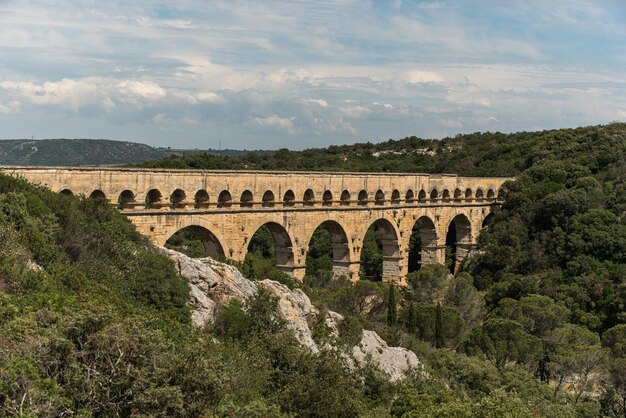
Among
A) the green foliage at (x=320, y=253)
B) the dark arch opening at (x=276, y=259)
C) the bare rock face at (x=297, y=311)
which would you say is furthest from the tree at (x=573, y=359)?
the green foliage at (x=320, y=253)

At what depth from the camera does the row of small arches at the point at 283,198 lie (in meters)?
26.6

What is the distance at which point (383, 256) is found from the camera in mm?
41844

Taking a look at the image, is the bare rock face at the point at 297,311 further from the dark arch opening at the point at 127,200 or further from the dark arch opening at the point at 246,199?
the dark arch opening at the point at 246,199

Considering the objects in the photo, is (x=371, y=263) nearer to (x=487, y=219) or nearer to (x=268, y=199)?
(x=487, y=219)

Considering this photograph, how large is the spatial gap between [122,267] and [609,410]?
1493 centimetres

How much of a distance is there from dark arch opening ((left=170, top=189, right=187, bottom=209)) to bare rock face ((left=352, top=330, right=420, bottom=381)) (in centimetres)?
869

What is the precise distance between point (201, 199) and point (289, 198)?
5.42 meters

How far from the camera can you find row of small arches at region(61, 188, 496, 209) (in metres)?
26.6

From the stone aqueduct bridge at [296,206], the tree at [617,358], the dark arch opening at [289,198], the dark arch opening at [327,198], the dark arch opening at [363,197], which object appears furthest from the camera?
the dark arch opening at [363,197]

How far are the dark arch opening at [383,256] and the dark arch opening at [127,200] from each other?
53.4 ft

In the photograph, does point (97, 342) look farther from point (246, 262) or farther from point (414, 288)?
point (414, 288)

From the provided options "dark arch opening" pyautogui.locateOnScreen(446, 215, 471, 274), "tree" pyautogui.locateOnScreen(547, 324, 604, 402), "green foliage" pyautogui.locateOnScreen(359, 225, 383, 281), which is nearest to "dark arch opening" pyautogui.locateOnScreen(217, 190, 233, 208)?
"tree" pyautogui.locateOnScreen(547, 324, 604, 402)

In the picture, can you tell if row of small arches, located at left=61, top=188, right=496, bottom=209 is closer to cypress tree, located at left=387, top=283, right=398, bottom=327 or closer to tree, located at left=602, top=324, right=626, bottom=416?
cypress tree, located at left=387, top=283, right=398, bottom=327

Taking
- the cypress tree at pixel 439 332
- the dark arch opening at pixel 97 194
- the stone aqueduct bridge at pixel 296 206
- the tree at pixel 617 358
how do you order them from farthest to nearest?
the cypress tree at pixel 439 332 → the stone aqueduct bridge at pixel 296 206 → the dark arch opening at pixel 97 194 → the tree at pixel 617 358
